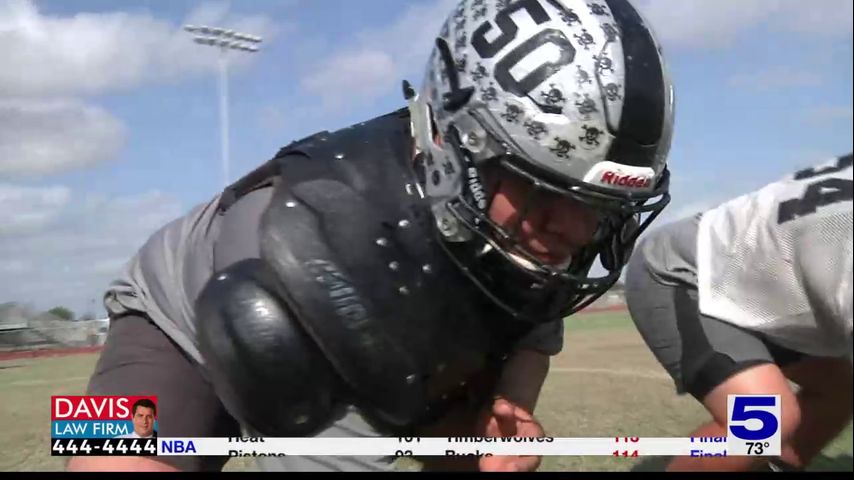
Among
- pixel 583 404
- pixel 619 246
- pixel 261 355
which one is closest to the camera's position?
pixel 261 355

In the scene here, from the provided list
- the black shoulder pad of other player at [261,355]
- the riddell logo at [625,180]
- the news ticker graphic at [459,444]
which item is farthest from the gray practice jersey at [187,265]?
the riddell logo at [625,180]

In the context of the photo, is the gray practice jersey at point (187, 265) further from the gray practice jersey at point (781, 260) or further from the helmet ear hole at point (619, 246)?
the gray practice jersey at point (781, 260)

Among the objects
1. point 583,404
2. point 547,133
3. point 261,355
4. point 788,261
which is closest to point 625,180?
point 547,133

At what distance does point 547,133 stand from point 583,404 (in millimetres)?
1303

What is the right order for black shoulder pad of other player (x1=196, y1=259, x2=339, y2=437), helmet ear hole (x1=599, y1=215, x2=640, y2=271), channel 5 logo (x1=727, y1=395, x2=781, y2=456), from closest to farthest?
1. black shoulder pad of other player (x1=196, y1=259, x2=339, y2=437)
2. helmet ear hole (x1=599, y1=215, x2=640, y2=271)
3. channel 5 logo (x1=727, y1=395, x2=781, y2=456)

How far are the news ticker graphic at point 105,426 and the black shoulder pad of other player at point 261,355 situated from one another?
17 cm

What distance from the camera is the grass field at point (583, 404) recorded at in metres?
1.27

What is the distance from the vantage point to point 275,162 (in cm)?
101

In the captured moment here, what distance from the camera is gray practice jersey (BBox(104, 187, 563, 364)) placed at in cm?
96

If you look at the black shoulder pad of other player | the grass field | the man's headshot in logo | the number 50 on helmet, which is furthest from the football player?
the man's headshot in logo

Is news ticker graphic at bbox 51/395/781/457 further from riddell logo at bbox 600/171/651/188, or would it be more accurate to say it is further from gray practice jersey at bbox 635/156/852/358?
riddell logo at bbox 600/171/651/188

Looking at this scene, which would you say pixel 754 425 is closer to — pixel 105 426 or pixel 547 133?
pixel 547 133

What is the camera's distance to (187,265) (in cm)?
102

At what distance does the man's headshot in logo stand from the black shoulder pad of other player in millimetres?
152
